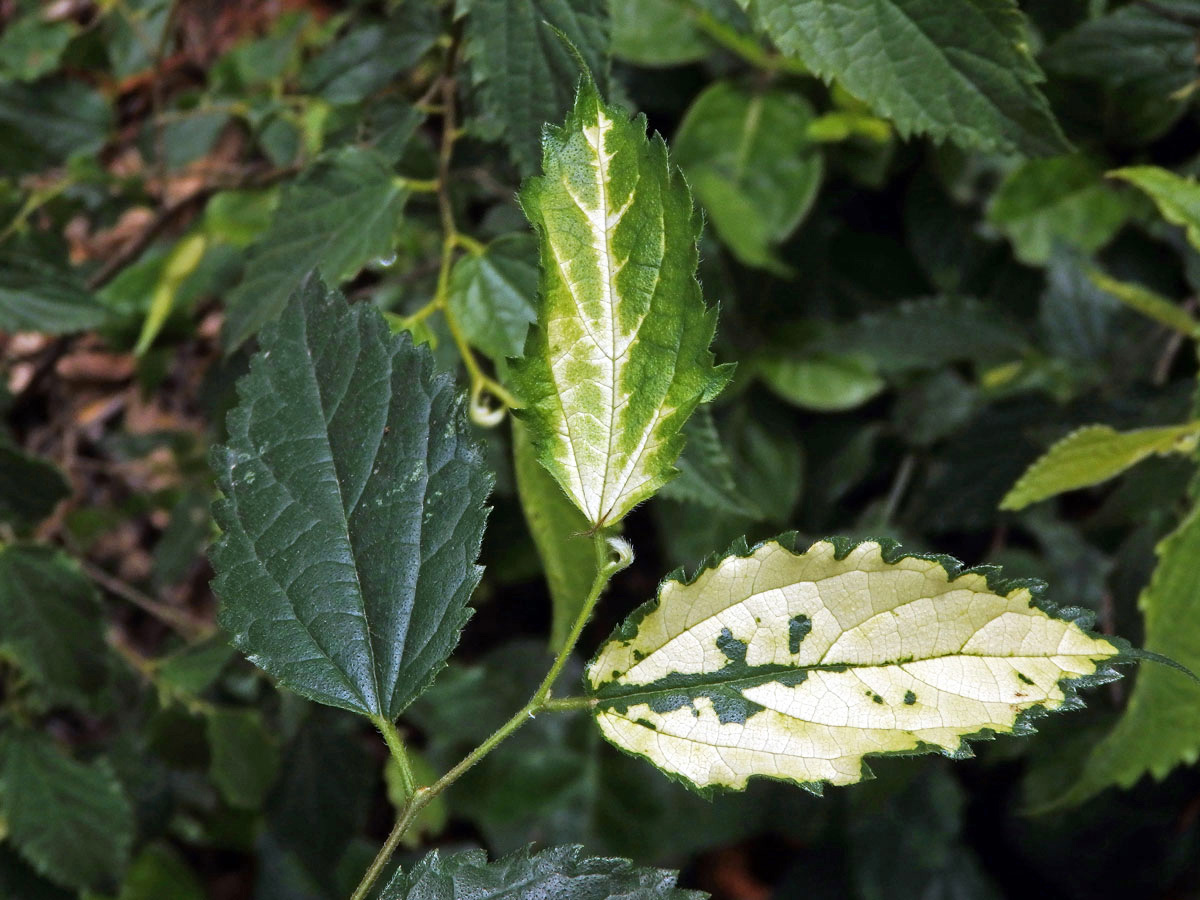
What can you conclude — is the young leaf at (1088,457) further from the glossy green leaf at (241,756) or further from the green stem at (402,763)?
the glossy green leaf at (241,756)

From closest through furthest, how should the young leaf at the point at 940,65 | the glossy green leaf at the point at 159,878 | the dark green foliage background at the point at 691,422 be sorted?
the young leaf at the point at 940,65, the dark green foliage background at the point at 691,422, the glossy green leaf at the point at 159,878

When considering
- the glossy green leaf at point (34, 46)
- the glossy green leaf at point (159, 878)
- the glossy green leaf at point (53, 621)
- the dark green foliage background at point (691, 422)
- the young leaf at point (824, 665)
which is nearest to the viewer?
the young leaf at point (824, 665)

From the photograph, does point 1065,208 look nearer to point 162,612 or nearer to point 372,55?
point 372,55

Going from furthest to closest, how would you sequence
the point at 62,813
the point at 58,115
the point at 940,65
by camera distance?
1. the point at 58,115
2. the point at 62,813
3. the point at 940,65

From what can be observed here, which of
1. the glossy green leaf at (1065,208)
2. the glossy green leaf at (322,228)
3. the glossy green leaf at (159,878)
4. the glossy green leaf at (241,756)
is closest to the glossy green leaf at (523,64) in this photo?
the glossy green leaf at (322,228)

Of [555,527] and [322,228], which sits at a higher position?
[322,228]

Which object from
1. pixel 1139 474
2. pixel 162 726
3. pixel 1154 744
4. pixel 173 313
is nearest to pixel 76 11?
pixel 173 313

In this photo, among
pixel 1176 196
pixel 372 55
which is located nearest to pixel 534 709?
pixel 1176 196

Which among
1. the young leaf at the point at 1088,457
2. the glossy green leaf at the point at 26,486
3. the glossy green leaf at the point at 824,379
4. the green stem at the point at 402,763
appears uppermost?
the green stem at the point at 402,763
